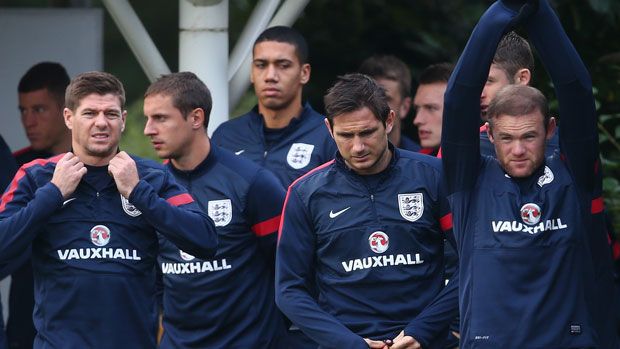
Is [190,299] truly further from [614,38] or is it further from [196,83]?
[614,38]

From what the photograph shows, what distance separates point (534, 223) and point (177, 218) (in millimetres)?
1453

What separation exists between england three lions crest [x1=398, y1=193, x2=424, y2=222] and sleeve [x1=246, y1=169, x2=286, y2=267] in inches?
33.5

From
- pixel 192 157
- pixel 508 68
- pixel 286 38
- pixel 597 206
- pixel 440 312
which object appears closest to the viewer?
pixel 597 206

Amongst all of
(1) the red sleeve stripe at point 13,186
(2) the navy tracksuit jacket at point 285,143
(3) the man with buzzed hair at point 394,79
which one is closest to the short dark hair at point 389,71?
(3) the man with buzzed hair at point 394,79

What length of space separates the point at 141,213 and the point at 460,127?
141 cm

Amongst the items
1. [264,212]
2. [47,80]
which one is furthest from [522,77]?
[47,80]

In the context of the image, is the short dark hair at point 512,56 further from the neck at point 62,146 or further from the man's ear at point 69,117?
the neck at point 62,146

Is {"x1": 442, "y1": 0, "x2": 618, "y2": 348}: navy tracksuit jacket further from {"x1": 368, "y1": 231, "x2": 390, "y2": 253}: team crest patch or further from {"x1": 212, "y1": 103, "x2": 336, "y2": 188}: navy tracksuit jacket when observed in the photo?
{"x1": 212, "y1": 103, "x2": 336, "y2": 188}: navy tracksuit jacket

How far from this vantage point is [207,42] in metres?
7.89

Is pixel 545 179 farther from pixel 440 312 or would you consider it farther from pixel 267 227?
Result: pixel 267 227

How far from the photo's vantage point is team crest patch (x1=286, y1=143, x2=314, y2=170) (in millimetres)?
7473

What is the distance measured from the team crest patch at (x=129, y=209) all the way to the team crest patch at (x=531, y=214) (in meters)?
1.62

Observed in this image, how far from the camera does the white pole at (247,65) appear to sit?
8.20 meters

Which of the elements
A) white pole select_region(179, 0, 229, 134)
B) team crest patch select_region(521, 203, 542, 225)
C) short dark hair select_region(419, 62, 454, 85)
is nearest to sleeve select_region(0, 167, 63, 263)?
team crest patch select_region(521, 203, 542, 225)
